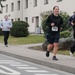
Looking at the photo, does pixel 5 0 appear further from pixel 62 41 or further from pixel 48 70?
pixel 48 70

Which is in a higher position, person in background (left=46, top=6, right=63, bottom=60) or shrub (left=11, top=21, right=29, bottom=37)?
person in background (left=46, top=6, right=63, bottom=60)

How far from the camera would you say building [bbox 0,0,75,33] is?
129ft

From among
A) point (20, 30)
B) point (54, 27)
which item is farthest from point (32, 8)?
point (54, 27)

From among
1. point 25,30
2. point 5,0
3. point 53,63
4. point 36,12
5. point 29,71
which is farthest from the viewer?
point 5,0

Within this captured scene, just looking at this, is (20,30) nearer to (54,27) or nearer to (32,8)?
(32,8)

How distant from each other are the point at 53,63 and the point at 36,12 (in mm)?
34967

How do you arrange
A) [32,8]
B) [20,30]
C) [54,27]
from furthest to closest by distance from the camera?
1. [32,8]
2. [20,30]
3. [54,27]

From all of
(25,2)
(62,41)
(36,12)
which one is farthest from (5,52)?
(25,2)

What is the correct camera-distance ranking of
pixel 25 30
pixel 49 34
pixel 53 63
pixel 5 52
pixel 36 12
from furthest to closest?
pixel 36 12 < pixel 25 30 < pixel 5 52 < pixel 49 34 < pixel 53 63

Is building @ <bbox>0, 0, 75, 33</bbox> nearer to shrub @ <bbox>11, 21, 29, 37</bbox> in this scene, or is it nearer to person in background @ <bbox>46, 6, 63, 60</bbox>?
shrub @ <bbox>11, 21, 29, 37</bbox>

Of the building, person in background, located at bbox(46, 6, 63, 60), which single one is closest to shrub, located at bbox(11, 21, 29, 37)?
the building

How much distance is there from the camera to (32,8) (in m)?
49.4

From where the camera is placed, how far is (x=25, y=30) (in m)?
35.3

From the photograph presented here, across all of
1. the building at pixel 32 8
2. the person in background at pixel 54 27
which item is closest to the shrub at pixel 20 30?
the building at pixel 32 8
